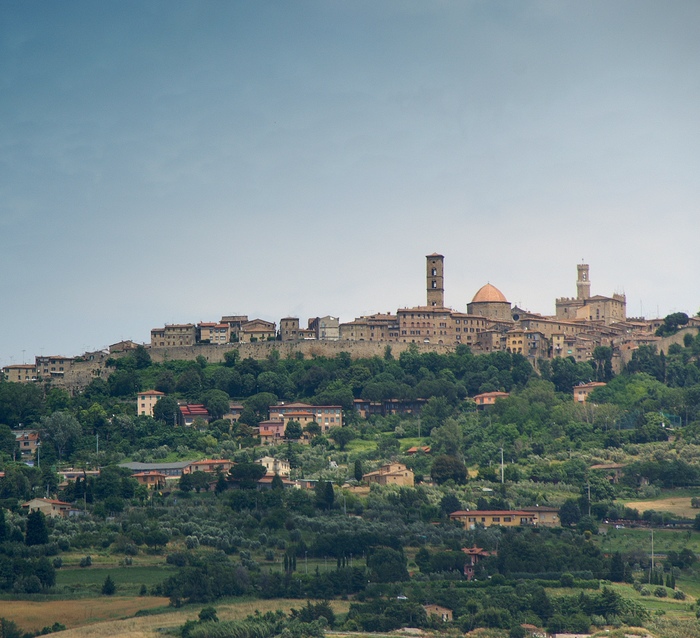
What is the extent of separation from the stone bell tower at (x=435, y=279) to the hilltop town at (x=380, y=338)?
0.29 ft

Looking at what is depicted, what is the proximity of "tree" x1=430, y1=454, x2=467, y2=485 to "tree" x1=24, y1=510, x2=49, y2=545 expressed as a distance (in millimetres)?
20231

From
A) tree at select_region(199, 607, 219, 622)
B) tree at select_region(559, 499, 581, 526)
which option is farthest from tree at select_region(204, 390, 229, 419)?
tree at select_region(199, 607, 219, 622)

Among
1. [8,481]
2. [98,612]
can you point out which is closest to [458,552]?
[98,612]

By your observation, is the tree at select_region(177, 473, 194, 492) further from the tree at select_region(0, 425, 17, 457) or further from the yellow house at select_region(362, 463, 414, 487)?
the tree at select_region(0, 425, 17, 457)

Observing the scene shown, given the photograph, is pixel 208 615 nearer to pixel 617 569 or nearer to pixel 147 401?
→ pixel 617 569

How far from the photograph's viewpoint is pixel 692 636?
A: 56.5 metres

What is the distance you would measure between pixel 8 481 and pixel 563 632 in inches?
1134

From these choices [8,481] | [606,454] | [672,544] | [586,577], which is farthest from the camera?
[606,454]

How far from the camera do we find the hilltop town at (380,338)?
9844cm

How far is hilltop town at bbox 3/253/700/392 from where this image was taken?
3875 inches

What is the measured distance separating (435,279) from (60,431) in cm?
3209

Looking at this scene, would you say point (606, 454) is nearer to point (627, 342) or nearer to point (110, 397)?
point (627, 342)

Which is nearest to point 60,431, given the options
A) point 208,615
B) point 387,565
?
point 387,565

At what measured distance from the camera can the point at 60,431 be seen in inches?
3300
